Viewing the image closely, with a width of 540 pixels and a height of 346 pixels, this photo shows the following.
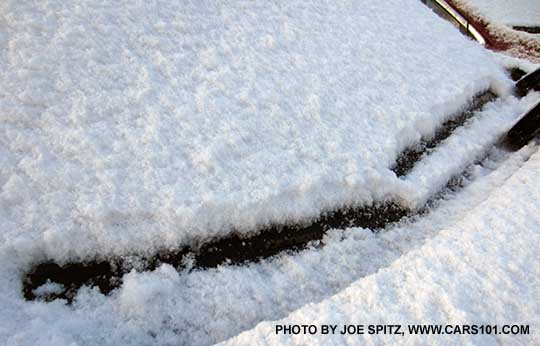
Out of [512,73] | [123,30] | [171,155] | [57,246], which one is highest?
[512,73]

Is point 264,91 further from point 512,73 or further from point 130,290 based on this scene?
point 512,73

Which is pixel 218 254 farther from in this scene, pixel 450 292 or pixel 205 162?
pixel 450 292

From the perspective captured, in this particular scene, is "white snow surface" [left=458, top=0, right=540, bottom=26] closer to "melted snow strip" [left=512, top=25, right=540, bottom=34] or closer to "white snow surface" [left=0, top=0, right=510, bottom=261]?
"melted snow strip" [left=512, top=25, right=540, bottom=34]

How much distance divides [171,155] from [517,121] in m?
2.33

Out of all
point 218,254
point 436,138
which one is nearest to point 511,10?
point 436,138

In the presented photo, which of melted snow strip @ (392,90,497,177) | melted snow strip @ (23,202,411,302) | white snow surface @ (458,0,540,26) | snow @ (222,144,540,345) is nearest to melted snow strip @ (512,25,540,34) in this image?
white snow surface @ (458,0,540,26)

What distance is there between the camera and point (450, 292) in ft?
4.67

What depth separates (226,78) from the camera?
208 cm

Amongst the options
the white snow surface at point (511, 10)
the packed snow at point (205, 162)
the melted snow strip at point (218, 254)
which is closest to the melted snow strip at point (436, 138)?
the packed snow at point (205, 162)

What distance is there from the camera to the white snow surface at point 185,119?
1.52 m

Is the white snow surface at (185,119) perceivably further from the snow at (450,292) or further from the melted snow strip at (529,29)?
→ the melted snow strip at (529,29)

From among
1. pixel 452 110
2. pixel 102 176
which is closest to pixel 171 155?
pixel 102 176

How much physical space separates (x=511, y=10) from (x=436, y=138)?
2.88 m

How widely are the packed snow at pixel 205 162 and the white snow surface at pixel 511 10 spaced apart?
83.4 inches
